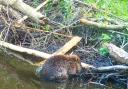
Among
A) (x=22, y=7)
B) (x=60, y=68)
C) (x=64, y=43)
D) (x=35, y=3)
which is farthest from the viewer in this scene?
(x=35, y=3)

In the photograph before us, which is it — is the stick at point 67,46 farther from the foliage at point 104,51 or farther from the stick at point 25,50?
the foliage at point 104,51

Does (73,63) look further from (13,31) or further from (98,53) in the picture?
(13,31)

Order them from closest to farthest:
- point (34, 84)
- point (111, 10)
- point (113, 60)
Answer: point (34, 84) → point (113, 60) → point (111, 10)

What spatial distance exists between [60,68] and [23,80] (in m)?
0.63

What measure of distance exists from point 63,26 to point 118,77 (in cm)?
177

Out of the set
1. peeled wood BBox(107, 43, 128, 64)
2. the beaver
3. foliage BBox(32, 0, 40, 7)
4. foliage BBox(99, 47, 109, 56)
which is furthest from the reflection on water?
foliage BBox(32, 0, 40, 7)

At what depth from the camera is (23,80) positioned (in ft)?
23.0

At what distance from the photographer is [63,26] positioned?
8367 millimetres

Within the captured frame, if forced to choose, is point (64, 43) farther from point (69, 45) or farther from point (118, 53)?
point (118, 53)

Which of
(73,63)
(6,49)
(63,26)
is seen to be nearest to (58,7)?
(63,26)

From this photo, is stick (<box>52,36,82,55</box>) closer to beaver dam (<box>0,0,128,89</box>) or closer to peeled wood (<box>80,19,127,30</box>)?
beaver dam (<box>0,0,128,89</box>)

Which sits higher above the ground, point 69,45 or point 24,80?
point 69,45

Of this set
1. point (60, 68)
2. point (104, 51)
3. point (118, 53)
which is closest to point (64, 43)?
point (104, 51)

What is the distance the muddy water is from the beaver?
12 cm
